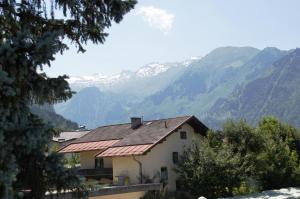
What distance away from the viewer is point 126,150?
39.6 meters

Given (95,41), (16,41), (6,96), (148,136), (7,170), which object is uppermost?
(148,136)

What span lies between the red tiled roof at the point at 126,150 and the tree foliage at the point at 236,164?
3171 mm

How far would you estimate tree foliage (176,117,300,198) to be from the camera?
117 ft

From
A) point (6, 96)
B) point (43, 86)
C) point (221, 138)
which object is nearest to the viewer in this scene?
point (6, 96)

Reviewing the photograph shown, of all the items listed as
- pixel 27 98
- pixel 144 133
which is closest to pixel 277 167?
pixel 144 133

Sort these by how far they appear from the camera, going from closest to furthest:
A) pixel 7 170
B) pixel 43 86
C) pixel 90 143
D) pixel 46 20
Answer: pixel 7 170 → pixel 43 86 → pixel 46 20 → pixel 90 143

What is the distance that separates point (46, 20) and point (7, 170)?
→ 11.5 ft

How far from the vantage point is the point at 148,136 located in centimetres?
4106

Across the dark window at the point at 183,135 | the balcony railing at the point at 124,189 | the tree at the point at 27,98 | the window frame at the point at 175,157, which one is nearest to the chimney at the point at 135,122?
the dark window at the point at 183,135

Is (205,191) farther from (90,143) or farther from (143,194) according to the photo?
(90,143)

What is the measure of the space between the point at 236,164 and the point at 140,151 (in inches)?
285

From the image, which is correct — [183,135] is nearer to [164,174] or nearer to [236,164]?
[164,174]

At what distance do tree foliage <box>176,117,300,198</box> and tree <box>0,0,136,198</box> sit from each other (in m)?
28.5

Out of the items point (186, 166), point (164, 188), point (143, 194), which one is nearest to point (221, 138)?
point (186, 166)
